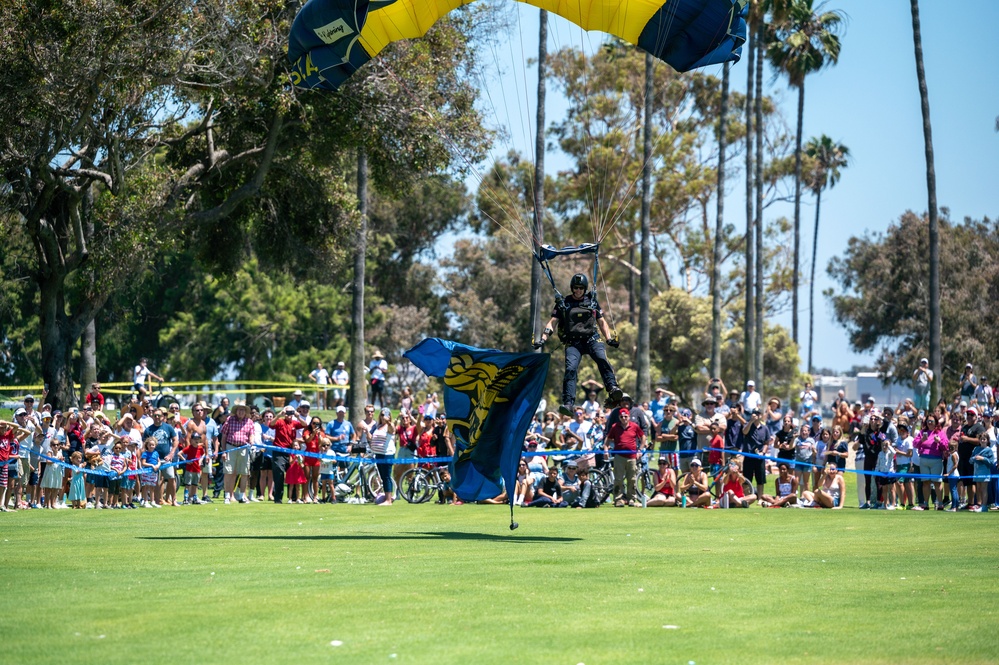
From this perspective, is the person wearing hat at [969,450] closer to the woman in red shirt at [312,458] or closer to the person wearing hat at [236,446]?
the woman in red shirt at [312,458]

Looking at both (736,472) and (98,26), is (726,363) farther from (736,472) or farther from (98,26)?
(98,26)

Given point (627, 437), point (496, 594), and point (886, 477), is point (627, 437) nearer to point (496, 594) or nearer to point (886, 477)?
point (886, 477)

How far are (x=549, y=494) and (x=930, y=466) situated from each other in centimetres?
688

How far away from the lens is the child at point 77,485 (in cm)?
2012

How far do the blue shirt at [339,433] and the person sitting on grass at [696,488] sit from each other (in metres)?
7.16

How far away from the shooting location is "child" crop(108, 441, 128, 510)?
20.2m

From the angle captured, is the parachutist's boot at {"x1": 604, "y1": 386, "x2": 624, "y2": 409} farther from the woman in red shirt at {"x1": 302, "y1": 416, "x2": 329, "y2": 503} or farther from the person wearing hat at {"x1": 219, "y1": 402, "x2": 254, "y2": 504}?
the person wearing hat at {"x1": 219, "y1": 402, "x2": 254, "y2": 504}

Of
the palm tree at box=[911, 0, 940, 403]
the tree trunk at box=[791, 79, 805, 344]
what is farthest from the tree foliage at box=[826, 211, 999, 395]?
the palm tree at box=[911, 0, 940, 403]

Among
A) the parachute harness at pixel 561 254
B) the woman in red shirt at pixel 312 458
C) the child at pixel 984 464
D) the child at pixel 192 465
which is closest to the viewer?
the parachute harness at pixel 561 254

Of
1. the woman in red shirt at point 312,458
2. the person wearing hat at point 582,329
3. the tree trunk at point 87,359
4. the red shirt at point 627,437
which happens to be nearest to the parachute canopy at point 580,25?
the person wearing hat at point 582,329

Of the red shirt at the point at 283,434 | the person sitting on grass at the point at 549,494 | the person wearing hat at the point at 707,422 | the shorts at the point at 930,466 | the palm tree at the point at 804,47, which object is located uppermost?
the palm tree at the point at 804,47

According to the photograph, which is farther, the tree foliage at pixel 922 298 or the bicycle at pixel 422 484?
the tree foliage at pixel 922 298

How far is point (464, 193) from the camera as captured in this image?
6016 cm

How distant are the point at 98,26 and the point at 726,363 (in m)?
33.8
